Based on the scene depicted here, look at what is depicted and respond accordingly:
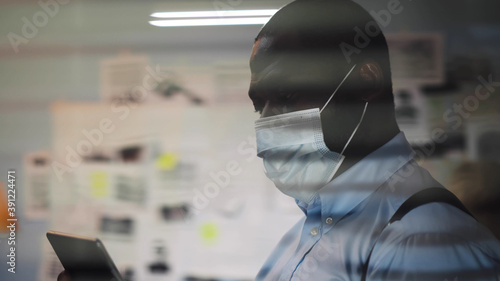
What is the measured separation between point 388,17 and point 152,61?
0.91 metres

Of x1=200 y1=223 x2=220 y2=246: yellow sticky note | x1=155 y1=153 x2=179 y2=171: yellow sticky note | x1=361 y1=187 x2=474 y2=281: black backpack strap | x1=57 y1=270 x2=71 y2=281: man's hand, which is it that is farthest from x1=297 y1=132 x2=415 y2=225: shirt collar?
x1=57 y1=270 x2=71 y2=281: man's hand

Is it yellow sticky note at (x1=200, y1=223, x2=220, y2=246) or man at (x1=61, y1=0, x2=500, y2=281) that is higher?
man at (x1=61, y1=0, x2=500, y2=281)

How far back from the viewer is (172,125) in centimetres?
196

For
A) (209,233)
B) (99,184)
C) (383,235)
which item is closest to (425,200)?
(383,235)

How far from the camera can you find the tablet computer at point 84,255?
198 centimetres

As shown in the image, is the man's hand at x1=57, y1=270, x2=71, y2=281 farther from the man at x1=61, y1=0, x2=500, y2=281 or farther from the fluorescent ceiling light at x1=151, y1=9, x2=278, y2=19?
the fluorescent ceiling light at x1=151, y1=9, x2=278, y2=19

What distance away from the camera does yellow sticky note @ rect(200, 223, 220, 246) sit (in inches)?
Answer: 76.6

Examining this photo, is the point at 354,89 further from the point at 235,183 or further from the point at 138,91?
the point at 138,91

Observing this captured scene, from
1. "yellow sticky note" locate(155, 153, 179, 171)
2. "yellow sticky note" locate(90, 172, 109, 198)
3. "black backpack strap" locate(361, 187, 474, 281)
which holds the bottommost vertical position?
"black backpack strap" locate(361, 187, 474, 281)

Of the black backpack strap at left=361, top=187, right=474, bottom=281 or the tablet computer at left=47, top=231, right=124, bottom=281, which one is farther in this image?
the tablet computer at left=47, top=231, right=124, bottom=281

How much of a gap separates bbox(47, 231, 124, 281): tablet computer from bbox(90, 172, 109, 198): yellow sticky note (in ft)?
0.60

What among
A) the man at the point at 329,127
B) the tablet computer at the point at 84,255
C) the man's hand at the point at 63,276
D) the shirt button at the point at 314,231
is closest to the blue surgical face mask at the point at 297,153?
the man at the point at 329,127

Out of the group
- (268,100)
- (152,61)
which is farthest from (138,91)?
(268,100)

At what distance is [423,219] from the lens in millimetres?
1850
